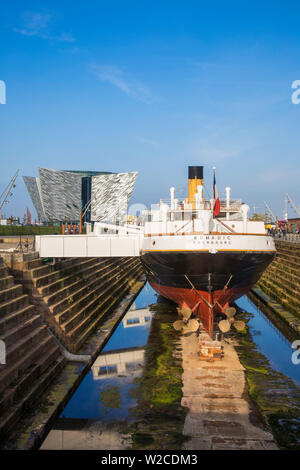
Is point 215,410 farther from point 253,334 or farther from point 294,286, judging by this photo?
point 294,286

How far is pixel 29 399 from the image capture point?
10859 mm

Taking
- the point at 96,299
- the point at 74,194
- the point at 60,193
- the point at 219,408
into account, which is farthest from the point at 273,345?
the point at 74,194

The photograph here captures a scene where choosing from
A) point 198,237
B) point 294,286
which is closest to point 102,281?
point 198,237

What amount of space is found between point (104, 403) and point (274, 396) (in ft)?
19.6

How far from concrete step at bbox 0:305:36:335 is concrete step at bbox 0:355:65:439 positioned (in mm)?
1854

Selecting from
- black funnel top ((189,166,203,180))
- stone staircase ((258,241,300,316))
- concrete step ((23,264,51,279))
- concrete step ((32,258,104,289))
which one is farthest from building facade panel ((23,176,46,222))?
concrete step ((23,264,51,279))

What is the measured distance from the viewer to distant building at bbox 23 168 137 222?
12294 centimetres

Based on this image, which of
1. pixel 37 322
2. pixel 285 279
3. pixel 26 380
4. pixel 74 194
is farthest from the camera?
pixel 74 194

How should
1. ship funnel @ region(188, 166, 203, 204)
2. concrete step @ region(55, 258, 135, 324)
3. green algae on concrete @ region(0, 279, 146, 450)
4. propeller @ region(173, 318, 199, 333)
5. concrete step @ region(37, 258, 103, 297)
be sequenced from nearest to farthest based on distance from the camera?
1. green algae on concrete @ region(0, 279, 146, 450)
2. concrete step @ region(37, 258, 103, 297)
3. concrete step @ region(55, 258, 135, 324)
4. propeller @ region(173, 318, 199, 333)
5. ship funnel @ region(188, 166, 203, 204)

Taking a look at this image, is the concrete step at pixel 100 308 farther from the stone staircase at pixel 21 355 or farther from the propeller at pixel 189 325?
the propeller at pixel 189 325

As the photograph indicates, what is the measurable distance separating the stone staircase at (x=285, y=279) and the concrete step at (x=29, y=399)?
1579 cm

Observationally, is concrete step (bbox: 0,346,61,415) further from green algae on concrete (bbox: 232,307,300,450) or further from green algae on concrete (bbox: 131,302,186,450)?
green algae on concrete (bbox: 232,307,300,450)

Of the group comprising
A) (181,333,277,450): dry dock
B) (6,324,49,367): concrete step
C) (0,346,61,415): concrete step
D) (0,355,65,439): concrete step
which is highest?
(6,324,49,367): concrete step

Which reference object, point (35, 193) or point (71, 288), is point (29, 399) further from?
point (35, 193)
